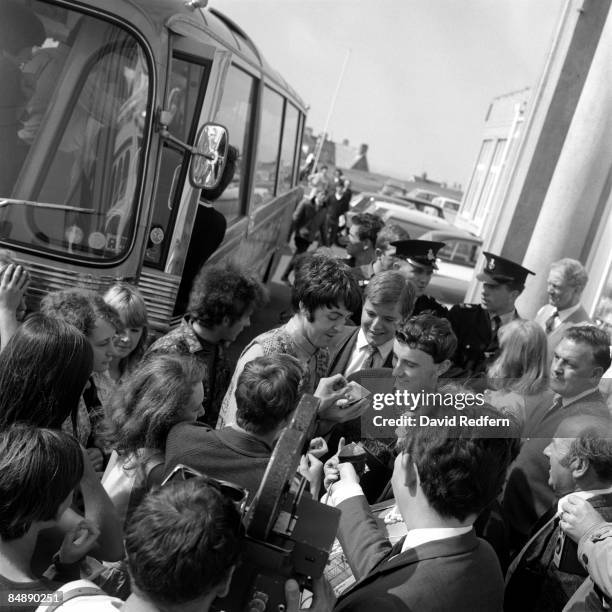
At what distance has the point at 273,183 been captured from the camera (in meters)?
10.1

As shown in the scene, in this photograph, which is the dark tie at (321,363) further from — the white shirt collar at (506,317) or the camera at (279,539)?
the white shirt collar at (506,317)

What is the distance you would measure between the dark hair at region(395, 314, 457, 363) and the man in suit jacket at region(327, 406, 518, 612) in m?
1.41

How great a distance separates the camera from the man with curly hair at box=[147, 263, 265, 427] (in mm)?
4027

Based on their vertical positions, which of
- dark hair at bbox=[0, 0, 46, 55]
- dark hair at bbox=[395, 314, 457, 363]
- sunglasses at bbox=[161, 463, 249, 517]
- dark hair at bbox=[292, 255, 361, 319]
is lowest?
sunglasses at bbox=[161, 463, 249, 517]

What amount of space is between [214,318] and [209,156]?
4.98 feet

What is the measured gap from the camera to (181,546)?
5.86 feet

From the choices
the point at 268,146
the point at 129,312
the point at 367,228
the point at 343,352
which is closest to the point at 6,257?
the point at 129,312

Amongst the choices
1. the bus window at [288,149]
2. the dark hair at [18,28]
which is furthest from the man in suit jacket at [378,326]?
the bus window at [288,149]

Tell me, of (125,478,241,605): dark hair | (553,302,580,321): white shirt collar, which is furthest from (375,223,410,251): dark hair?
(125,478,241,605): dark hair

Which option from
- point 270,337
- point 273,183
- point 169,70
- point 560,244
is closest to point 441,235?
point 273,183

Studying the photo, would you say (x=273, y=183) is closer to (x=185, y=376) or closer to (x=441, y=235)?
(x=441, y=235)

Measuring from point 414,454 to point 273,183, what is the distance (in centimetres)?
808

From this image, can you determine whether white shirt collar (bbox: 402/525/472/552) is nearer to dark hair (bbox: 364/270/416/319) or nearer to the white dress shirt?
the white dress shirt

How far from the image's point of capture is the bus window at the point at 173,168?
5242mm
